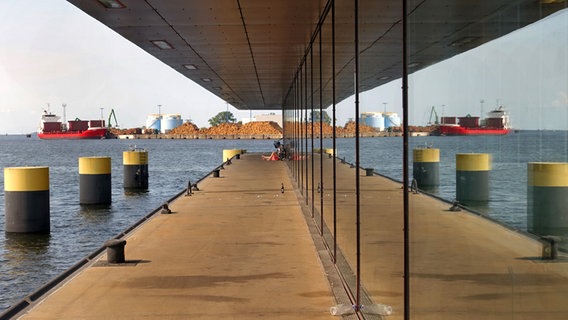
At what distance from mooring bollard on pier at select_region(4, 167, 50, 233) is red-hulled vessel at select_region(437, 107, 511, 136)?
16.4m

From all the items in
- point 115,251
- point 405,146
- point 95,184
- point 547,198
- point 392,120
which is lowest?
point 95,184

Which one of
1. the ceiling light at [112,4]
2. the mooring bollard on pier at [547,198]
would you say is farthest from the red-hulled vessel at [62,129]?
the mooring bollard on pier at [547,198]

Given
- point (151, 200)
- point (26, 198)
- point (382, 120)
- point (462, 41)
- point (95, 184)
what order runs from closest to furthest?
point (462, 41) < point (382, 120) < point (26, 198) < point (95, 184) < point (151, 200)

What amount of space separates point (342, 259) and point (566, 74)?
7187 mm

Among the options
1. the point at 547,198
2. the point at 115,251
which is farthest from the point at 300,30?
the point at 547,198

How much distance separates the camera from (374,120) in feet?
20.3

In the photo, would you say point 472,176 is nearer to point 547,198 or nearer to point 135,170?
point 547,198

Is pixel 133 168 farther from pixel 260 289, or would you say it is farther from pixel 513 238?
pixel 513 238

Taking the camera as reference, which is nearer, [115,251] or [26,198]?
[115,251]

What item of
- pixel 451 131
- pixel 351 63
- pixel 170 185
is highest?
pixel 351 63

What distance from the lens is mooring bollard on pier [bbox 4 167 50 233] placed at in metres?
17.8

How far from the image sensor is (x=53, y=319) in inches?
255

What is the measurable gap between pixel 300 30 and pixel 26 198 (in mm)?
9504

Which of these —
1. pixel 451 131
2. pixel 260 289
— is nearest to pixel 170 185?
pixel 260 289
